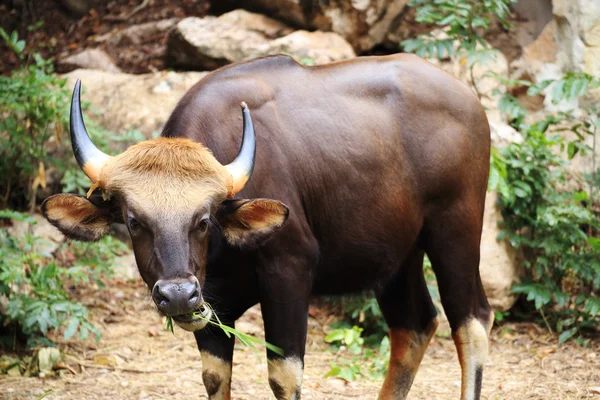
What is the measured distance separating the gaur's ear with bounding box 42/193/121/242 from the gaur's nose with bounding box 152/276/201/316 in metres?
0.65

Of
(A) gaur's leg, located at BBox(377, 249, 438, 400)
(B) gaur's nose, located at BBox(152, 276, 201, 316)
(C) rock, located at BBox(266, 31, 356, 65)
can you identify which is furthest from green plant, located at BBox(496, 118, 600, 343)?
(B) gaur's nose, located at BBox(152, 276, 201, 316)

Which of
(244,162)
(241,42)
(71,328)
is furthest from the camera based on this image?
(241,42)

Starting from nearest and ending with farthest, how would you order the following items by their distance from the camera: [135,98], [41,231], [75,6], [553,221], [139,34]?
1. [553,221]
2. [41,231]
3. [135,98]
4. [139,34]
5. [75,6]

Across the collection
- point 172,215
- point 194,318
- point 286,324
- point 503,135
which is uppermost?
point 172,215

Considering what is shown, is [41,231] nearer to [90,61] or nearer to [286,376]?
[90,61]

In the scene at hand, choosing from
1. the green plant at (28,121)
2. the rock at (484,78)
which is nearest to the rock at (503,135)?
the rock at (484,78)

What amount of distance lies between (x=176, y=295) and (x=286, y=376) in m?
1.21

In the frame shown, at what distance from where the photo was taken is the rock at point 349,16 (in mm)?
9172

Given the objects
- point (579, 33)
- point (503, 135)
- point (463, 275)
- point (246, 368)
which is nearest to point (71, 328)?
point (246, 368)

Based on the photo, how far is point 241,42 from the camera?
8.98m

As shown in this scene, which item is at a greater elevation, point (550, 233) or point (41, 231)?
point (550, 233)

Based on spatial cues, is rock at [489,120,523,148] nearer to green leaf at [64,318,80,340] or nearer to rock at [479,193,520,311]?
rock at [479,193,520,311]

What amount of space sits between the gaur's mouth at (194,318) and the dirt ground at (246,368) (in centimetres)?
172

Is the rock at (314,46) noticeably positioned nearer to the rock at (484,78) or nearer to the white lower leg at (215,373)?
the rock at (484,78)
